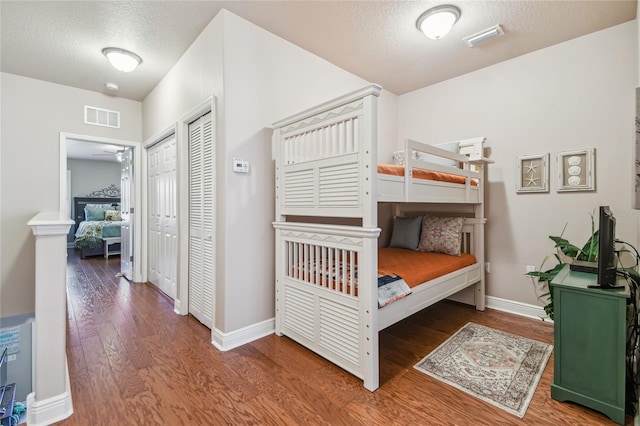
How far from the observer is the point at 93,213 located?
7121 millimetres

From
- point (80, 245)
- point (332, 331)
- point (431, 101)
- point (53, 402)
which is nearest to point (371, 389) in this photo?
point (332, 331)

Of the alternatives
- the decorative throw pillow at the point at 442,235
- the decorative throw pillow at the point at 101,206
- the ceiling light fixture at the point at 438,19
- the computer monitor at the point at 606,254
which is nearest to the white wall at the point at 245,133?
the ceiling light fixture at the point at 438,19

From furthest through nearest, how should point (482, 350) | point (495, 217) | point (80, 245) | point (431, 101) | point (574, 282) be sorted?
point (80, 245) < point (431, 101) < point (495, 217) < point (482, 350) < point (574, 282)

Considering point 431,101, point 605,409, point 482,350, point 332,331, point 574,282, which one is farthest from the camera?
point 431,101

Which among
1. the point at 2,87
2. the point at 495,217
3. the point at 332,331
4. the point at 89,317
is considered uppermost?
the point at 2,87

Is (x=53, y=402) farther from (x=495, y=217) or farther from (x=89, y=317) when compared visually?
(x=495, y=217)

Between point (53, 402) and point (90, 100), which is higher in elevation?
point (90, 100)

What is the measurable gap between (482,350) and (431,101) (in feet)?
9.14

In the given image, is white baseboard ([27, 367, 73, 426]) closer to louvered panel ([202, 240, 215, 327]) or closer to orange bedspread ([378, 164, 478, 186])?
louvered panel ([202, 240, 215, 327])

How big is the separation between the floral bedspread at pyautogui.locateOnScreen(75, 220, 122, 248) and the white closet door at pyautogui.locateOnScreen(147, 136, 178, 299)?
117 inches

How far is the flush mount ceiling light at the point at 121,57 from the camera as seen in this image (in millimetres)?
2674

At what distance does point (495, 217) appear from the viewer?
3.06 metres

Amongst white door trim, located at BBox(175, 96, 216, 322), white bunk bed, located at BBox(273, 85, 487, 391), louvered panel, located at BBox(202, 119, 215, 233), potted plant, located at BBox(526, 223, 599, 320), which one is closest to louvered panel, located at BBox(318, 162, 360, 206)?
white bunk bed, located at BBox(273, 85, 487, 391)

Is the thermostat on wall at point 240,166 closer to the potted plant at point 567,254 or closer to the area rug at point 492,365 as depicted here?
the area rug at point 492,365
